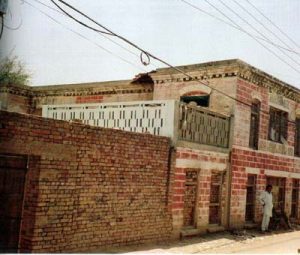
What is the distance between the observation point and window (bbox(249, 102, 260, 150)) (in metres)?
17.1

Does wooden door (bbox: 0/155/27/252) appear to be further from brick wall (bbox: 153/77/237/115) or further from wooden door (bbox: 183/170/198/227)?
brick wall (bbox: 153/77/237/115)

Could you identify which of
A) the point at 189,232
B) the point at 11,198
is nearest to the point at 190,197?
the point at 189,232

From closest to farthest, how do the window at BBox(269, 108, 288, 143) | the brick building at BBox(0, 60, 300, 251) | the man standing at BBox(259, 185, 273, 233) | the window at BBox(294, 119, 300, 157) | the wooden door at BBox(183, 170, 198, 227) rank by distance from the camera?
the brick building at BBox(0, 60, 300, 251) → the wooden door at BBox(183, 170, 198, 227) → the man standing at BBox(259, 185, 273, 233) → the window at BBox(269, 108, 288, 143) → the window at BBox(294, 119, 300, 157)

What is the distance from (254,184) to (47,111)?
8.45 m

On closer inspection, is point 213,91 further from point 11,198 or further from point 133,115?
point 11,198

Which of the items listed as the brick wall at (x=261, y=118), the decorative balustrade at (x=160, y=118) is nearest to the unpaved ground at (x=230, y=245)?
the decorative balustrade at (x=160, y=118)

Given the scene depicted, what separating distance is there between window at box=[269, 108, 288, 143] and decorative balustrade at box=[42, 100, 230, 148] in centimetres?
387

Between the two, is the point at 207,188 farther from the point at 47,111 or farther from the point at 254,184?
the point at 47,111

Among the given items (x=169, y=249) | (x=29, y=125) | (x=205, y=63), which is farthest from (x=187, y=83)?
(x=29, y=125)

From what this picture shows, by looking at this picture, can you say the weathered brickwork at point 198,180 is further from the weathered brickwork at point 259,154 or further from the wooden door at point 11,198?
the wooden door at point 11,198

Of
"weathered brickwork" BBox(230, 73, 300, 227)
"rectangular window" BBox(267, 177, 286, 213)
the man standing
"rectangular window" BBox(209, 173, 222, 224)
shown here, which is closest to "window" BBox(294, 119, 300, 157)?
"weathered brickwork" BBox(230, 73, 300, 227)

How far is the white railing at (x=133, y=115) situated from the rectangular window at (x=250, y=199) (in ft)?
19.4

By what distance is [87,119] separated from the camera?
46.7ft

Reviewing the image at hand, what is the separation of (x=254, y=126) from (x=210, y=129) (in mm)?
3556
